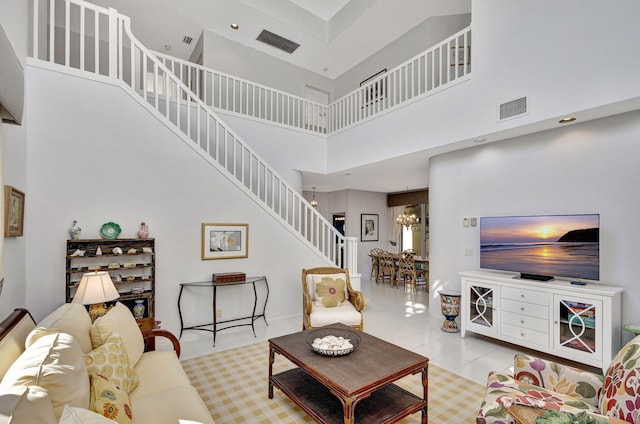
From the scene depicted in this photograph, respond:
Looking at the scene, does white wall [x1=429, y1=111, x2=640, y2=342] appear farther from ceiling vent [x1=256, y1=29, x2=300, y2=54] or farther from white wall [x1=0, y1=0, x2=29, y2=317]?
white wall [x1=0, y1=0, x2=29, y2=317]

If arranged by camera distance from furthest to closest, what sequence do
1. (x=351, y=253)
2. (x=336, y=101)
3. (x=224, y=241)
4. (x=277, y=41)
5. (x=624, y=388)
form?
(x=277, y=41) → (x=336, y=101) → (x=351, y=253) → (x=224, y=241) → (x=624, y=388)

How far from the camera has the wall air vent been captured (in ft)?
12.0

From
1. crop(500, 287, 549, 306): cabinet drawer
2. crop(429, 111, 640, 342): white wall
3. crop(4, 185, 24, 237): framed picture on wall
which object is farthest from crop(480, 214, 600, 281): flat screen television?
crop(4, 185, 24, 237): framed picture on wall

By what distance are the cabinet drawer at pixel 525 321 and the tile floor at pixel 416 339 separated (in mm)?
387

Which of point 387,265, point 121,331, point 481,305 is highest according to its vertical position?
point 121,331

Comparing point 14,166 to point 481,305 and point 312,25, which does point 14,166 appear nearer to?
point 481,305

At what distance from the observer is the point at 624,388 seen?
1.69 m

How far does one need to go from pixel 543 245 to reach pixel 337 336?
113 inches

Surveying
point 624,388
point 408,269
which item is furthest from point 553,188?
point 408,269

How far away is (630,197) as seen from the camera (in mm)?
3352

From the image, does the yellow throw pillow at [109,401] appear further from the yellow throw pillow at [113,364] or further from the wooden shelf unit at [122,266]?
the wooden shelf unit at [122,266]

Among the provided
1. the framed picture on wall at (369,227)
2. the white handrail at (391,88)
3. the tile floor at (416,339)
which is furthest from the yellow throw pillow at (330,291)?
the framed picture on wall at (369,227)

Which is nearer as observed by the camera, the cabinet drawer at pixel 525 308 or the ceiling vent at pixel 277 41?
the cabinet drawer at pixel 525 308

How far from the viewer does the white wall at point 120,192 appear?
351 centimetres
